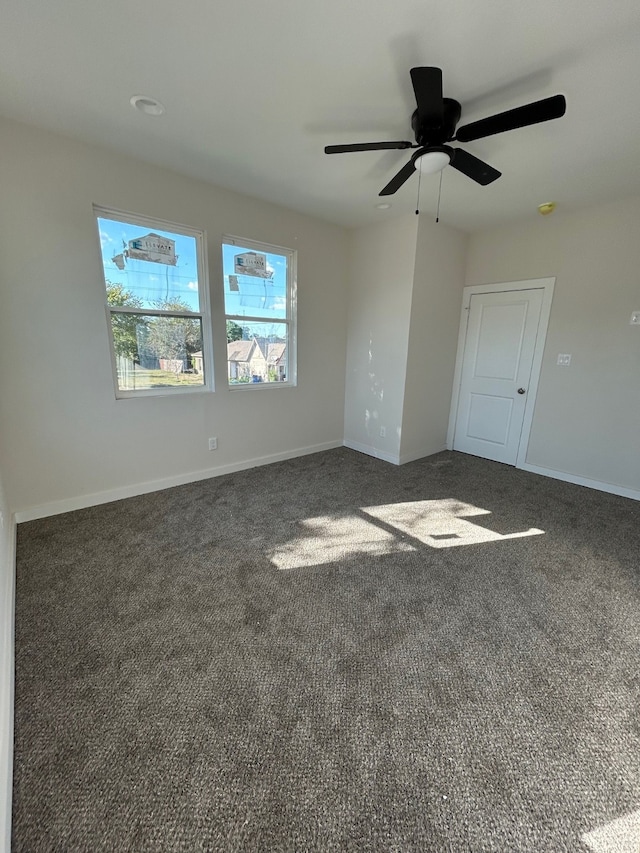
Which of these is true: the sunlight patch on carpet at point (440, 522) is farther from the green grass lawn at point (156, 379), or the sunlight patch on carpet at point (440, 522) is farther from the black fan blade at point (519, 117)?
the black fan blade at point (519, 117)

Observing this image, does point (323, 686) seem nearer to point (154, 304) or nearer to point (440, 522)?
point (440, 522)

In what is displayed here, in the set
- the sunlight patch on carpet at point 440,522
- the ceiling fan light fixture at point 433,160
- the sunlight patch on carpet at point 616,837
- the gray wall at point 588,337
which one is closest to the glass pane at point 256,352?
the sunlight patch on carpet at point 440,522

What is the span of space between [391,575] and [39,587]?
2.04 m

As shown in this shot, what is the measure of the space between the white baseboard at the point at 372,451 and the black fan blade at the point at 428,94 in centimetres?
300

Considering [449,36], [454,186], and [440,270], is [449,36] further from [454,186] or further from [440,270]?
[440,270]

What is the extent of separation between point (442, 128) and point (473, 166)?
28 centimetres

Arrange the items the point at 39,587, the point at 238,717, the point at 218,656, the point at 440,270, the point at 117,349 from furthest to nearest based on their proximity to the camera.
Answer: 1. the point at 440,270
2. the point at 117,349
3. the point at 39,587
4. the point at 218,656
5. the point at 238,717

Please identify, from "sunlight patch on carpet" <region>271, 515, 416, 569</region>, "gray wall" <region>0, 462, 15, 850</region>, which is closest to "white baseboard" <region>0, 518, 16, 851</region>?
"gray wall" <region>0, 462, 15, 850</region>

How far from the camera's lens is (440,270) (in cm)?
389

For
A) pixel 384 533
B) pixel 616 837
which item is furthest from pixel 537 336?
pixel 616 837

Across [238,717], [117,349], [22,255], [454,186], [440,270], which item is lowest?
[238,717]

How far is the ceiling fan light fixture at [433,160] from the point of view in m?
1.91

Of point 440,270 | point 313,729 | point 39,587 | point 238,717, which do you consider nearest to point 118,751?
point 238,717

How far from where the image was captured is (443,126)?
6.20ft
